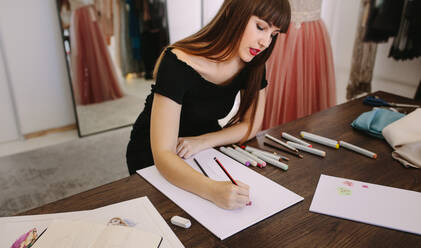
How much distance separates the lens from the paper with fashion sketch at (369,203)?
0.70m

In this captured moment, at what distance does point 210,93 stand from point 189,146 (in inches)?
8.6

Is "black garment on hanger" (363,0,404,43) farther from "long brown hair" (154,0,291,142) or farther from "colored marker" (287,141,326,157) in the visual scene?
"colored marker" (287,141,326,157)

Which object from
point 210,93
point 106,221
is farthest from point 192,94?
point 106,221

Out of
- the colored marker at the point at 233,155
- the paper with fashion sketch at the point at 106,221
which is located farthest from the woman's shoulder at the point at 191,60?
the paper with fashion sketch at the point at 106,221

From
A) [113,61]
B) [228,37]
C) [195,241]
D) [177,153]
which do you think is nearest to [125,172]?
[113,61]

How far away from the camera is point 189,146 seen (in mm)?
965

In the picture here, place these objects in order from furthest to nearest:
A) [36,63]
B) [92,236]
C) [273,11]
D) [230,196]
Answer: [36,63]
[273,11]
[230,196]
[92,236]

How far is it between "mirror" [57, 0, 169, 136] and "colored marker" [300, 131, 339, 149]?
204 cm

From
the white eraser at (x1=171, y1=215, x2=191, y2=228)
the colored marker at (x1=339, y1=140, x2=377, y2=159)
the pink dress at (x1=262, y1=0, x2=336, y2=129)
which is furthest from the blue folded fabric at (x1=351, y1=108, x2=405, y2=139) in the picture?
the pink dress at (x1=262, y1=0, x2=336, y2=129)

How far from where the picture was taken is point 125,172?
217 centimetres

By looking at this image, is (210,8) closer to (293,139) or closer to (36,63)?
(36,63)

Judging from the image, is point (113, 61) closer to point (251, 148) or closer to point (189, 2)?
point (189, 2)

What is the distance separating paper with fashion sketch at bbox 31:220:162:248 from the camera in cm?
59

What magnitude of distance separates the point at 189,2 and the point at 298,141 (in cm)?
242
